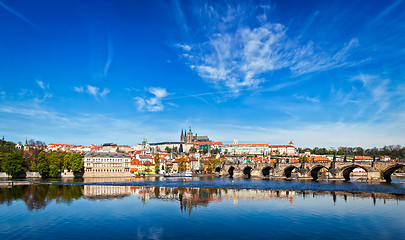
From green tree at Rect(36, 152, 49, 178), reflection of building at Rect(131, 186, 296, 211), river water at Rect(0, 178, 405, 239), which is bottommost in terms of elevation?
reflection of building at Rect(131, 186, 296, 211)

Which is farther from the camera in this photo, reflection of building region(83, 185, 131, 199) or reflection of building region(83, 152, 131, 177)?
reflection of building region(83, 152, 131, 177)

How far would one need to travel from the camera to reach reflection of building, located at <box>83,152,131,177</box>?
96750 millimetres

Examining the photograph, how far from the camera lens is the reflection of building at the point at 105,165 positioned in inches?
3809

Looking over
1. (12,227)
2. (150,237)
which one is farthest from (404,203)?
(12,227)

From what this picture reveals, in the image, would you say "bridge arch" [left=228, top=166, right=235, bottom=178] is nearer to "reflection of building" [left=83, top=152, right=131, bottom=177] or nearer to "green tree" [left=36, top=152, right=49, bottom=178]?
"reflection of building" [left=83, top=152, right=131, bottom=177]

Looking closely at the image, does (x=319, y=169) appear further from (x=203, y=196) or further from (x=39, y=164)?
(x=39, y=164)

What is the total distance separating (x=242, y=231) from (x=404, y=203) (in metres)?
27.3

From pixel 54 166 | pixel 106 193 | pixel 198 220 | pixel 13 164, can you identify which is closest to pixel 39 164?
pixel 54 166

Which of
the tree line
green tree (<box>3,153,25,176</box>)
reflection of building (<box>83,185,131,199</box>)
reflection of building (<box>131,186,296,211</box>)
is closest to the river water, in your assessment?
reflection of building (<box>131,186,296,211</box>)

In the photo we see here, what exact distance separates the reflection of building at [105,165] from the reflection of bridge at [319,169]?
41546mm

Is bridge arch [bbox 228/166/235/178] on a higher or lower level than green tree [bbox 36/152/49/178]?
lower

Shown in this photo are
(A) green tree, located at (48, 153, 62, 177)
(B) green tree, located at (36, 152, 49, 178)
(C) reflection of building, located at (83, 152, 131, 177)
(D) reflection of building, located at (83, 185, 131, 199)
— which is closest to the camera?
(D) reflection of building, located at (83, 185, 131, 199)

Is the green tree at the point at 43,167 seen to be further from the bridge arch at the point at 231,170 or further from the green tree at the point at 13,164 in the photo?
the bridge arch at the point at 231,170

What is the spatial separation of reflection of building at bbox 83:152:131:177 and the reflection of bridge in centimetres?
4155
